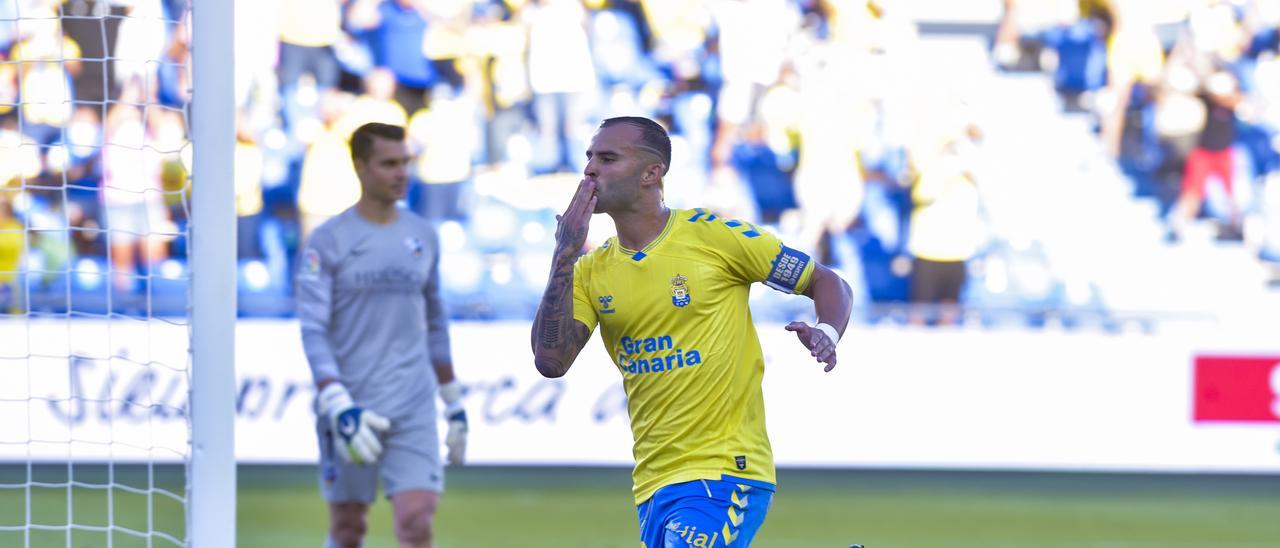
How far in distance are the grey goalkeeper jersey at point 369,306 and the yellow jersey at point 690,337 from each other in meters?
1.98

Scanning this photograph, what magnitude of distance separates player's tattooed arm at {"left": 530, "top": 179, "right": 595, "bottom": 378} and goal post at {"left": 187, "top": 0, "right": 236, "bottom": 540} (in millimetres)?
1172

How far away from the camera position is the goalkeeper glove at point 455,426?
574cm

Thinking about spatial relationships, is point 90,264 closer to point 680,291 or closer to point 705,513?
point 680,291

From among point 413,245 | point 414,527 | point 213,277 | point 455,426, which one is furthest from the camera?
point 455,426

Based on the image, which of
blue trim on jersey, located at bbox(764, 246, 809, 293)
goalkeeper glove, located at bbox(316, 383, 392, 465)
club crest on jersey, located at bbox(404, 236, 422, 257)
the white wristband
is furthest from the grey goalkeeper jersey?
the white wristband

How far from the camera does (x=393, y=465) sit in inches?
217

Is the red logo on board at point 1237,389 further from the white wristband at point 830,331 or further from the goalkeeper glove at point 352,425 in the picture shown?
the white wristband at point 830,331

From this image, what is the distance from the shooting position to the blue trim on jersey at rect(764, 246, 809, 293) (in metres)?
3.64

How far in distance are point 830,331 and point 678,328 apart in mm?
379

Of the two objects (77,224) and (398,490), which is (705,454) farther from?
(77,224)

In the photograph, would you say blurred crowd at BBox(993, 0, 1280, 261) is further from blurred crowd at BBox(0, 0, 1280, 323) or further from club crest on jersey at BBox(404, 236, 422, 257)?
club crest on jersey at BBox(404, 236, 422, 257)

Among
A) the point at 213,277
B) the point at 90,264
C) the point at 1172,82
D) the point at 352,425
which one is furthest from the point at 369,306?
the point at 1172,82

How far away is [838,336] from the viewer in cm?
347

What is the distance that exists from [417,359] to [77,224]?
390cm
